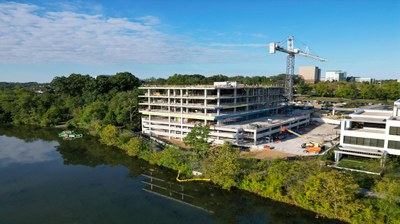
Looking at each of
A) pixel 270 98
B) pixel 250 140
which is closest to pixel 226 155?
pixel 250 140

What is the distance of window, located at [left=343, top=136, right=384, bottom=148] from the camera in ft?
116

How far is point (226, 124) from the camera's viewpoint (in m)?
51.6

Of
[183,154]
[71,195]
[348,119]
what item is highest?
[348,119]

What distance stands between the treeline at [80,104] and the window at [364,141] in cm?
4599

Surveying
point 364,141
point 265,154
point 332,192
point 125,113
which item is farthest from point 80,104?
point 332,192

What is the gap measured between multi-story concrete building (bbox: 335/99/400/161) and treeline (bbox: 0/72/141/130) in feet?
150

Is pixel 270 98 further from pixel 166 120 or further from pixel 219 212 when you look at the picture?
pixel 219 212

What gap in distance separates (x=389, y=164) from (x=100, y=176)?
38013 millimetres

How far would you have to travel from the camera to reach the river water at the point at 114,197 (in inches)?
1064

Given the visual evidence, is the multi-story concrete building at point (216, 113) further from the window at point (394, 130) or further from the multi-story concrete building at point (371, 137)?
the window at point (394, 130)

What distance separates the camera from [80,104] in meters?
86.7

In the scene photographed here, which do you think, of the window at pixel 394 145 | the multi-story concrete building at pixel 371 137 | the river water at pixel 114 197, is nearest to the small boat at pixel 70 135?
the river water at pixel 114 197

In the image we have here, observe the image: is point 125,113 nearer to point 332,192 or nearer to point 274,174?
point 274,174

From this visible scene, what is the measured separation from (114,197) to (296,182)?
20.8 meters
